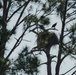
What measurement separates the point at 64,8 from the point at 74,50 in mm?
887

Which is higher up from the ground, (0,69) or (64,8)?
(64,8)

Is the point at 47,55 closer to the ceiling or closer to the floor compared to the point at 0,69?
closer to the ceiling

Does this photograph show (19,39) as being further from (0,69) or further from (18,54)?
(0,69)

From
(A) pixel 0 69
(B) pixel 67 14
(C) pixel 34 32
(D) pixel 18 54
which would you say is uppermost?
(B) pixel 67 14

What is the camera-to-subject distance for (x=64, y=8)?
233 inches

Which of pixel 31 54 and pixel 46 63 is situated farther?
pixel 46 63

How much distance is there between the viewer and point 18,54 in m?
4.58

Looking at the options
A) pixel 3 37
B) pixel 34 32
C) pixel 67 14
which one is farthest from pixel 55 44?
pixel 3 37

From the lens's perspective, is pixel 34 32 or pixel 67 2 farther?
pixel 67 2

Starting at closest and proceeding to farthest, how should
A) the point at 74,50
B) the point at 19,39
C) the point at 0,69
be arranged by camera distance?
1. the point at 0,69
2. the point at 19,39
3. the point at 74,50

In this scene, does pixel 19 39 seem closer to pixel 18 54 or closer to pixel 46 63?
pixel 18 54

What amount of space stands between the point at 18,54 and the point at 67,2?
190 centimetres

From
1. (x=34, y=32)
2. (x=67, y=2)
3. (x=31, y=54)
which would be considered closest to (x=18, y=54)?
(x=31, y=54)

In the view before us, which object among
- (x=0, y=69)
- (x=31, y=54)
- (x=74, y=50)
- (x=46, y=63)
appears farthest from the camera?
(x=46, y=63)
